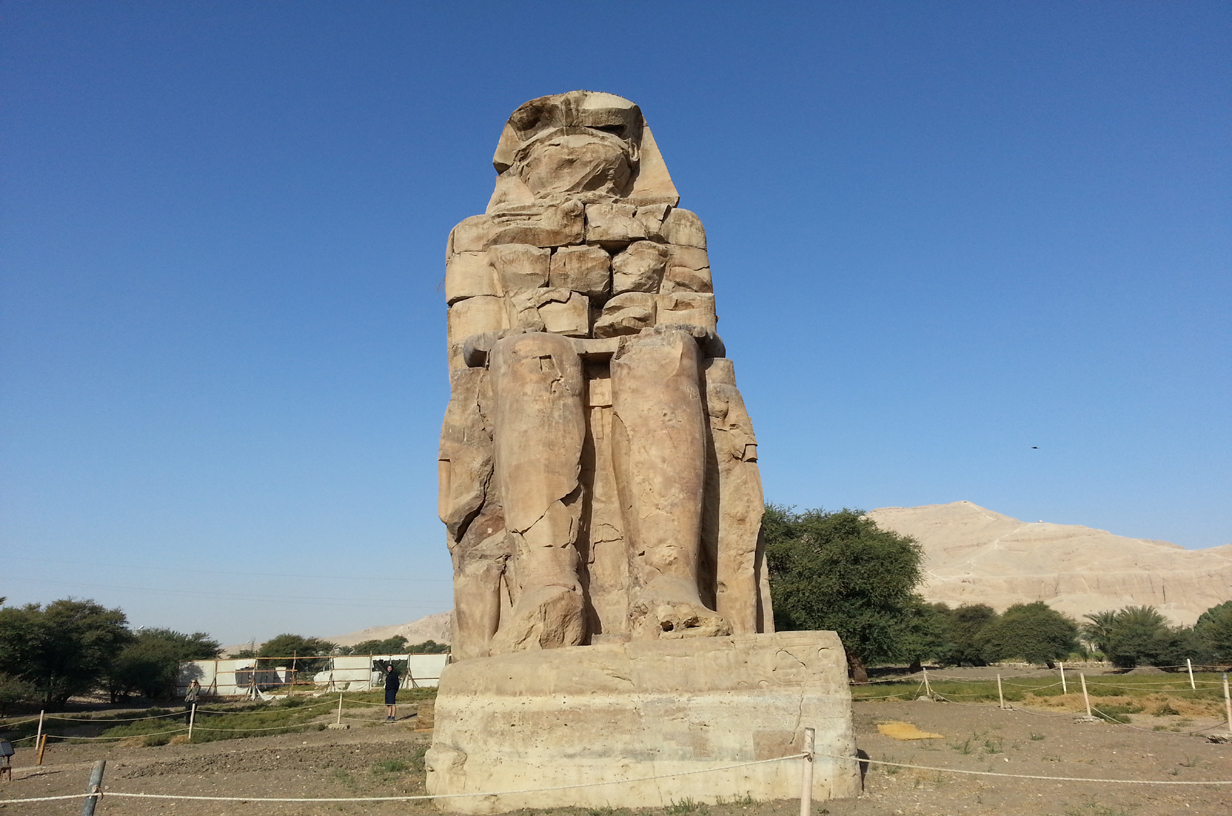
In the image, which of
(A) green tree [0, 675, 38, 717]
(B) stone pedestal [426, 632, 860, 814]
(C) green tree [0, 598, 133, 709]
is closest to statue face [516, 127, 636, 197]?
(B) stone pedestal [426, 632, 860, 814]

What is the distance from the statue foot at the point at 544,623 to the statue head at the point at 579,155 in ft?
10.5

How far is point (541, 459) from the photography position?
5219 millimetres

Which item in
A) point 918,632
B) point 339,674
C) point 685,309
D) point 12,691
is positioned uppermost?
point 685,309

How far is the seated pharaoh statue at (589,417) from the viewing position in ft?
16.8

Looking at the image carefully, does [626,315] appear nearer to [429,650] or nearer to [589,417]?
[589,417]

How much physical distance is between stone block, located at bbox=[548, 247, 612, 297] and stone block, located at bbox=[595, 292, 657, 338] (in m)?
0.17

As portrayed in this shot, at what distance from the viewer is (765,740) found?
4.13 m

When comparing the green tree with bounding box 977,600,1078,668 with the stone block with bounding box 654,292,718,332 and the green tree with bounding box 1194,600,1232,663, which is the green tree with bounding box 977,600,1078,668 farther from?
the stone block with bounding box 654,292,718,332

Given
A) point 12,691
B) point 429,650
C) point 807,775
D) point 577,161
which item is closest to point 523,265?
point 577,161

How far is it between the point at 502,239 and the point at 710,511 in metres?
2.51

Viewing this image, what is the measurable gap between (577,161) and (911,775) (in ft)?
15.7

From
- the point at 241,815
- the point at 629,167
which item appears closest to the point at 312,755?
the point at 241,815

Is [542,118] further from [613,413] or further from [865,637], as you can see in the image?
[865,637]

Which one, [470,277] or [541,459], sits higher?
[470,277]
